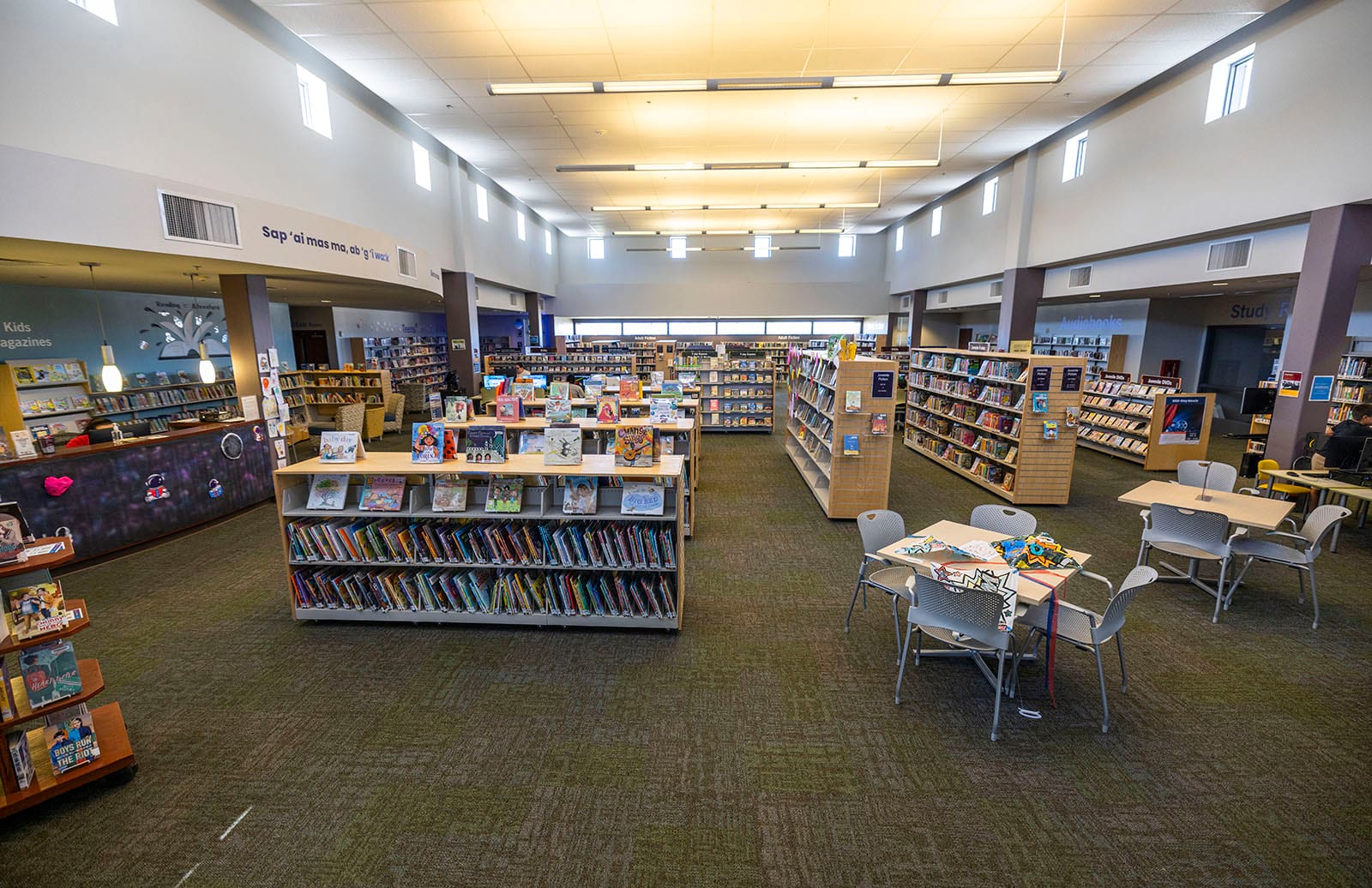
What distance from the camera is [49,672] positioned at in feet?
9.44

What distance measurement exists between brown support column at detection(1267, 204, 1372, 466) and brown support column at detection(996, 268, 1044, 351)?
569cm

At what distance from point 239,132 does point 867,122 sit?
941 cm

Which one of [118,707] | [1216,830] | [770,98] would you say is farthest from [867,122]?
[118,707]

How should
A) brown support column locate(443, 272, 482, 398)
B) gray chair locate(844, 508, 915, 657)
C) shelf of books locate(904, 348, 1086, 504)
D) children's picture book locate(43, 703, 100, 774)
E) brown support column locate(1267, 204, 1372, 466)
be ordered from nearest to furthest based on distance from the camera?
1. children's picture book locate(43, 703, 100, 774)
2. gray chair locate(844, 508, 915, 657)
3. brown support column locate(1267, 204, 1372, 466)
4. shelf of books locate(904, 348, 1086, 504)
5. brown support column locate(443, 272, 482, 398)

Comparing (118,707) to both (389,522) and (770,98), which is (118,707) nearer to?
(389,522)

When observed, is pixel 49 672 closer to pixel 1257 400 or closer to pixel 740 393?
pixel 740 393

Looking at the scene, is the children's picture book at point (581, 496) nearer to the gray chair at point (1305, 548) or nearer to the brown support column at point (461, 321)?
the gray chair at point (1305, 548)

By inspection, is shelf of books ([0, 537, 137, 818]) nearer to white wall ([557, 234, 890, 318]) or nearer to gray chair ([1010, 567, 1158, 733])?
gray chair ([1010, 567, 1158, 733])

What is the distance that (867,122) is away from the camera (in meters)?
9.77

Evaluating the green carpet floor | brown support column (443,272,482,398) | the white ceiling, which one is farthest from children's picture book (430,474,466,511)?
brown support column (443,272,482,398)

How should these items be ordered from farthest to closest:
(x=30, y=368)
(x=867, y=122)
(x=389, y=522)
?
1. (x=867, y=122)
2. (x=30, y=368)
3. (x=389, y=522)

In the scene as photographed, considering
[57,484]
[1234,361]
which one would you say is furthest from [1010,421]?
[57,484]

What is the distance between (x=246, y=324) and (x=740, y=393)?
954 cm

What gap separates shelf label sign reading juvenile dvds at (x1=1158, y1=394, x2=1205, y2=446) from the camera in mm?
9617
